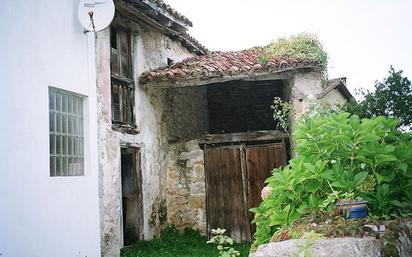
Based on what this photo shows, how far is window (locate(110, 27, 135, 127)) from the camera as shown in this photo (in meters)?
7.89

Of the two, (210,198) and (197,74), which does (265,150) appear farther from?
(197,74)

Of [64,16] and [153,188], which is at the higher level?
[64,16]

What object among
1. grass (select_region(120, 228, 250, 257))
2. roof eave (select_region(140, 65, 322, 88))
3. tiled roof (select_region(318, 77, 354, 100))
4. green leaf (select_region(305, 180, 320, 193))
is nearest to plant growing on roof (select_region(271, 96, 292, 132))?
roof eave (select_region(140, 65, 322, 88))

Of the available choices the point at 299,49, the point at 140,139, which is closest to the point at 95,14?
the point at 140,139

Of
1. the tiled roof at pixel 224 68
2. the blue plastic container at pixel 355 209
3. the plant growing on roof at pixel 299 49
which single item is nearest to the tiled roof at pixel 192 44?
the tiled roof at pixel 224 68

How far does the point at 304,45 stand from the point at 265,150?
2.49m

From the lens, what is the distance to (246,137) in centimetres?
875

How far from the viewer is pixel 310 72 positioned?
8.05 meters

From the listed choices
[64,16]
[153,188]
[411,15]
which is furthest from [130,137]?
[411,15]

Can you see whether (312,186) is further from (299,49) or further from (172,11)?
(172,11)

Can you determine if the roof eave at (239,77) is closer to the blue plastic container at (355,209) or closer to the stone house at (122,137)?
the stone house at (122,137)

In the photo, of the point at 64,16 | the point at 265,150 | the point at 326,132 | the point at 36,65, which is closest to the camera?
the point at 326,132

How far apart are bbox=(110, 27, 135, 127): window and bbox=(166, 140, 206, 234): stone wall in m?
1.62

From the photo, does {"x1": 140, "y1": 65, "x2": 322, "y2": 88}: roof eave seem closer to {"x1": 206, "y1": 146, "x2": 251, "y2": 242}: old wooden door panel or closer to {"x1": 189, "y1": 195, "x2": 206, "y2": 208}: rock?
{"x1": 206, "y1": 146, "x2": 251, "y2": 242}: old wooden door panel
